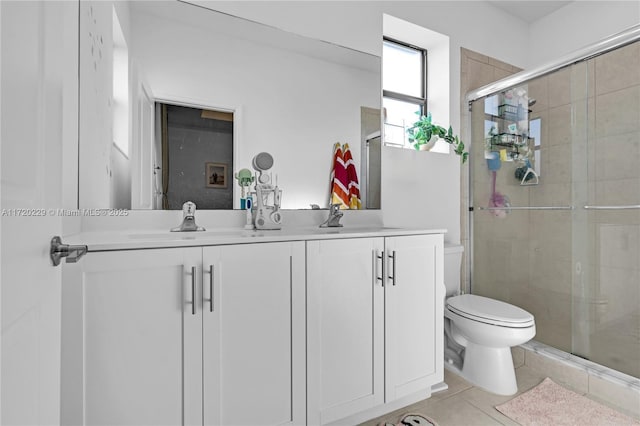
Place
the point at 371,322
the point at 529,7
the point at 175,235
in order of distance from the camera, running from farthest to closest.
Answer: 1. the point at 529,7
2. the point at 371,322
3. the point at 175,235

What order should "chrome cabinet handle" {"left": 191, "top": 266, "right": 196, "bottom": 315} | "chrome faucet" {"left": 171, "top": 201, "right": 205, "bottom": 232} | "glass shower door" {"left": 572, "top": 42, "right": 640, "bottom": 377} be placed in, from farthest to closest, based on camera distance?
1. "glass shower door" {"left": 572, "top": 42, "right": 640, "bottom": 377}
2. "chrome faucet" {"left": 171, "top": 201, "right": 205, "bottom": 232}
3. "chrome cabinet handle" {"left": 191, "top": 266, "right": 196, "bottom": 315}

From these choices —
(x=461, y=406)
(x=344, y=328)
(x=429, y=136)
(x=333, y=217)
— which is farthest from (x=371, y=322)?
(x=429, y=136)

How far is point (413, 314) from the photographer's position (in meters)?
1.56

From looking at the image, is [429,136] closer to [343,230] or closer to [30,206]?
[343,230]

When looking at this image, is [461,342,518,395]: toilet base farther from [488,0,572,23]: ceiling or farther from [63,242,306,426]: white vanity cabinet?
[488,0,572,23]: ceiling

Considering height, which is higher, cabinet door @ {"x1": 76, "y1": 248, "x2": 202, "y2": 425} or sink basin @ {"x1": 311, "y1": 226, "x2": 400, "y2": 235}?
sink basin @ {"x1": 311, "y1": 226, "x2": 400, "y2": 235}

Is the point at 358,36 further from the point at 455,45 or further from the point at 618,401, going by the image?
the point at 618,401

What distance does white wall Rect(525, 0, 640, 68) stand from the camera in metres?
2.29

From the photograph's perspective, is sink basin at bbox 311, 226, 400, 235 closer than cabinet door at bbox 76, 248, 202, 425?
No

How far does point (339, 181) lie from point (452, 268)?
100cm

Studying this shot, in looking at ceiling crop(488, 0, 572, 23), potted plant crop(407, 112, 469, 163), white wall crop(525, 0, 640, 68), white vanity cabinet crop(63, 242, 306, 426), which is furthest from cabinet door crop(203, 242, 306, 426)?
ceiling crop(488, 0, 572, 23)

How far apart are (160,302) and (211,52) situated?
3.90ft

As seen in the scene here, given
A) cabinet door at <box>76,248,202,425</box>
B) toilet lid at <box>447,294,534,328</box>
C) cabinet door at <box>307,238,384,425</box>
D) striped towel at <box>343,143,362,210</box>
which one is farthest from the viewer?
striped towel at <box>343,143,362,210</box>

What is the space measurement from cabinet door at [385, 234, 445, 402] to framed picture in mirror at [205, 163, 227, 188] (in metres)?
0.84
